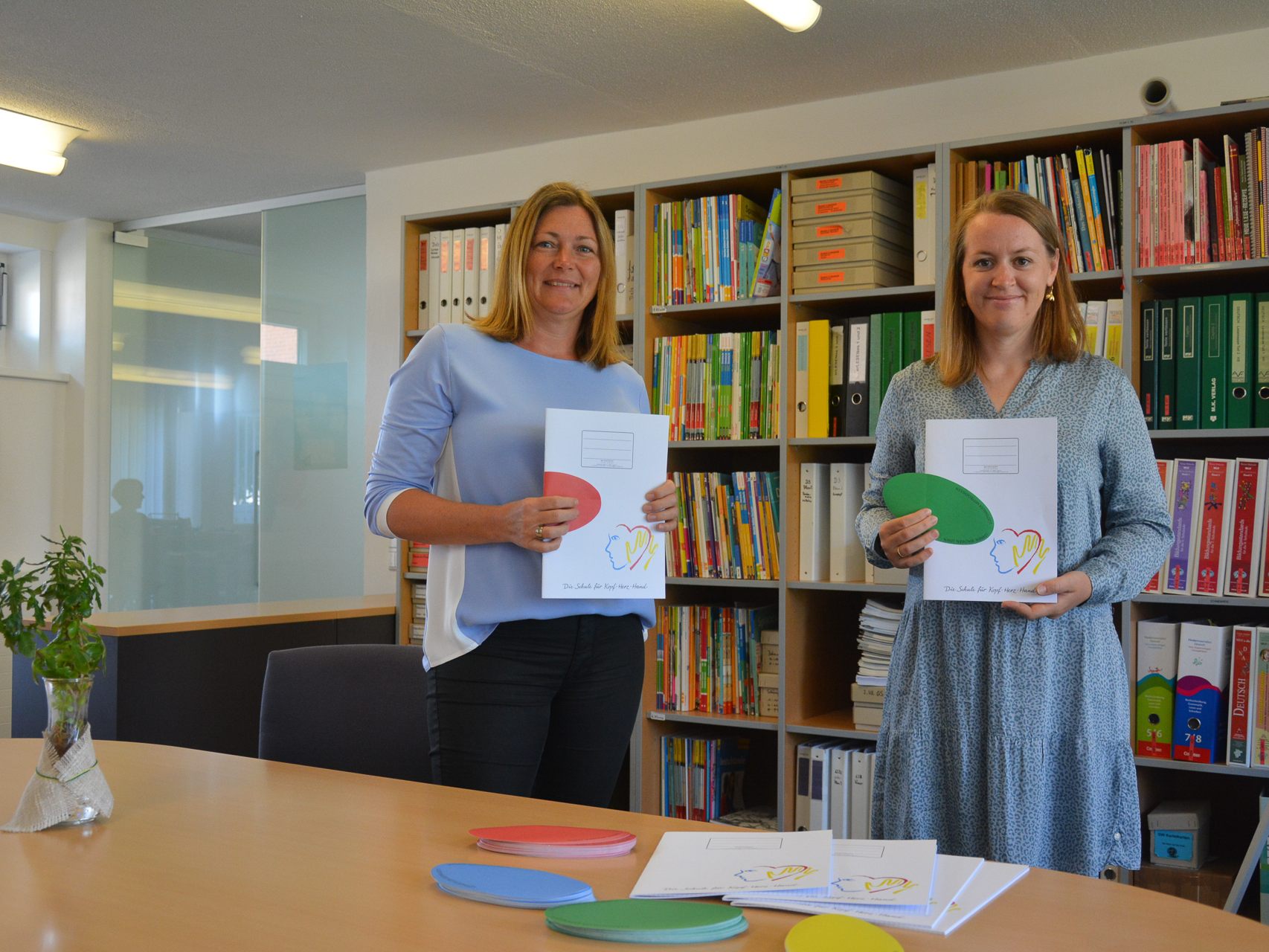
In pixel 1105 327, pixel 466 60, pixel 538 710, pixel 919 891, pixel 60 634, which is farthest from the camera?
pixel 466 60

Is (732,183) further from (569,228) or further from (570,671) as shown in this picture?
(570,671)

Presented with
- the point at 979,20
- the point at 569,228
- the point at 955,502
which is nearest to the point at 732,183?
the point at 979,20

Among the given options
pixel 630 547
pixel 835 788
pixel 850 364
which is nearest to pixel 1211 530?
pixel 850 364

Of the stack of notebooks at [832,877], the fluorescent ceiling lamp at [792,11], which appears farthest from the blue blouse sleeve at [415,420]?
the fluorescent ceiling lamp at [792,11]

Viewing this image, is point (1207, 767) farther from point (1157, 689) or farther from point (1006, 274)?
point (1006, 274)

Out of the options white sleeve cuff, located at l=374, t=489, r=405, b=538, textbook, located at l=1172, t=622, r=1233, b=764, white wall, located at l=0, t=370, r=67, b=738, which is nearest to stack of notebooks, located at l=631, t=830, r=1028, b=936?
white sleeve cuff, located at l=374, t=489, r=405, b=538

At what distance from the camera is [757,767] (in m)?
4.08

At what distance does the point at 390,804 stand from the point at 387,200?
13.8 feet

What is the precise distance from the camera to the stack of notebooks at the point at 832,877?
1034 mm

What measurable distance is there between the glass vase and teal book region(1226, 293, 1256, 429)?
271 centimetres

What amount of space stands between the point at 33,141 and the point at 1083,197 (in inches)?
151

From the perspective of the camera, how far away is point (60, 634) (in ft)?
4.34

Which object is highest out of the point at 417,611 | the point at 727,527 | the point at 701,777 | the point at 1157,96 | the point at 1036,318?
the point at 1157,96

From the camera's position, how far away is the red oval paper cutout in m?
1.78
